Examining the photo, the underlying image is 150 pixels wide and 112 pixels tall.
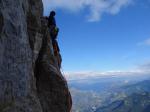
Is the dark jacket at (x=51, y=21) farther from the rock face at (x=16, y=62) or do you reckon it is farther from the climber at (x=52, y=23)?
the rock face at (x=16, y=62)

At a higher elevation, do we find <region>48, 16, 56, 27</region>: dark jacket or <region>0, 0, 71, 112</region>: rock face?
<region>48, 16, 56, 27</region>: dark jacket

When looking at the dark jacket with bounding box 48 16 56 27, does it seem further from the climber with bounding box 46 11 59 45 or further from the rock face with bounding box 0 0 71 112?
the rock face with bounding box 0 0 71 112

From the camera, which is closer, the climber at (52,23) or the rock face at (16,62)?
the rock face at (16,62)

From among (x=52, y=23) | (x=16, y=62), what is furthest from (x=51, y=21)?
(x=16, y=62)

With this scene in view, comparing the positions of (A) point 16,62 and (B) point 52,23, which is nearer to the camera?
(A) point 16,62

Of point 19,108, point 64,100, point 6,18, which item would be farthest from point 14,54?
point 64,100

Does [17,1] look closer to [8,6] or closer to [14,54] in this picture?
[8,6]

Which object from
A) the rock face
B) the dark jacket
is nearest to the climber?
the dark jacket

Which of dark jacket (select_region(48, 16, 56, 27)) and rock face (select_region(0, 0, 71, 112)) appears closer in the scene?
rock face (select_region(0, 0, 71, 112))

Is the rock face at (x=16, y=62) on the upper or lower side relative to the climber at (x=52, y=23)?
lower

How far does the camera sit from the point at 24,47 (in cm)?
2559

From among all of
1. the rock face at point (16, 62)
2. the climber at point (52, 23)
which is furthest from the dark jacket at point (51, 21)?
the rock face at point (16, 62)

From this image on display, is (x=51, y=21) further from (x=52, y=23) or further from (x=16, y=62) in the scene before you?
(x=16, y=62)

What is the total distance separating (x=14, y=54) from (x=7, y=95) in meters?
3.81
